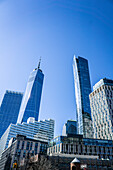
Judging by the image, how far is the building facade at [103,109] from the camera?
129 meters

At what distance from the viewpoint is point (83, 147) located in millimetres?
99875

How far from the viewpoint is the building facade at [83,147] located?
3799 inches

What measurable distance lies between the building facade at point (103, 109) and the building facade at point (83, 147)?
2088 cm

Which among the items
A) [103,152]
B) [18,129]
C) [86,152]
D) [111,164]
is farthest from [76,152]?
[18,129]

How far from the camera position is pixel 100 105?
144 m

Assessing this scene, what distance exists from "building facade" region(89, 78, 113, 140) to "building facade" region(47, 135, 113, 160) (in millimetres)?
20881

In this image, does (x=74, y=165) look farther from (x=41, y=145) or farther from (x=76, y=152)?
(x=41, y=145)

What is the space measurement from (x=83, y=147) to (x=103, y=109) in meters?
49.7

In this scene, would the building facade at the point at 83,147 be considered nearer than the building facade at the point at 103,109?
Yes

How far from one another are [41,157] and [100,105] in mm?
96419

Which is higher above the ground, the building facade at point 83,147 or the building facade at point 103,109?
the building facade at point 103,109

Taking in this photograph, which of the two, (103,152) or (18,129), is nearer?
(103,152)

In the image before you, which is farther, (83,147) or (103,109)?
(103,109)

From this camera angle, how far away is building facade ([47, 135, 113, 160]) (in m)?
96.5
